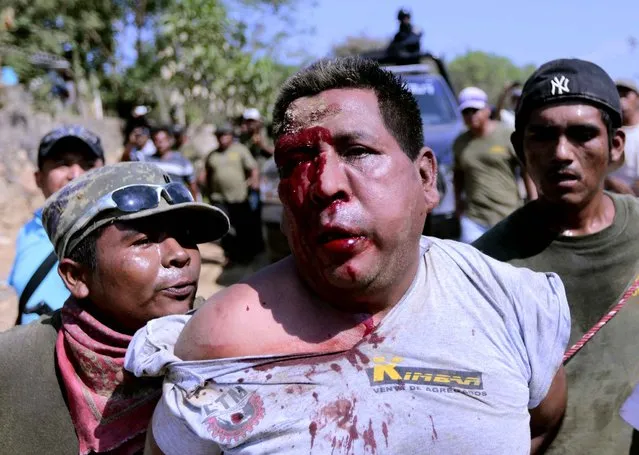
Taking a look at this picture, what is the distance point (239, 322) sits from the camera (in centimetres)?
145

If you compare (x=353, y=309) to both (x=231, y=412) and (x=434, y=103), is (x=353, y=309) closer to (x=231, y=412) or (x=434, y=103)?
(x=231, y=412)

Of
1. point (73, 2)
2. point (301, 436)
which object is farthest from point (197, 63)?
point (301, 436)

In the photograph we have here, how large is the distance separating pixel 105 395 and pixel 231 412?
2.19 feet

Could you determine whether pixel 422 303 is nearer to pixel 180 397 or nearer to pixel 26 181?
pixel 180 397

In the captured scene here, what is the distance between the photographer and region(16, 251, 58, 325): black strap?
8.94ft

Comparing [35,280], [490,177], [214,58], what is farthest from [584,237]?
[214,58]

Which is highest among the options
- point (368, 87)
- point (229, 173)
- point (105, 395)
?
point (368, 87)

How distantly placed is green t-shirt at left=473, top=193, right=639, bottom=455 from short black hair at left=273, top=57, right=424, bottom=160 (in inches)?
36.4

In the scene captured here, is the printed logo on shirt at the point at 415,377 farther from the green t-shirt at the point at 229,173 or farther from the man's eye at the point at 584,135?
the green t-shirt at the point at 229,173

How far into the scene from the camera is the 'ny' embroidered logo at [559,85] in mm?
2262

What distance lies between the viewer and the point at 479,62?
77.5 m

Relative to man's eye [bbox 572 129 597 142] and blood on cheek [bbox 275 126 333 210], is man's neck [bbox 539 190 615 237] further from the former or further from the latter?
blood on cheek [bbox 275 126 333 210]

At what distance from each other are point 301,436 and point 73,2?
19.9 meters

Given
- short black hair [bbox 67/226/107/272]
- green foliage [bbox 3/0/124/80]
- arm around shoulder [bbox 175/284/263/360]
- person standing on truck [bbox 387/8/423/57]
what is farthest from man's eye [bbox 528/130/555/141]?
green foliage [bbox 3/0/124/80]
